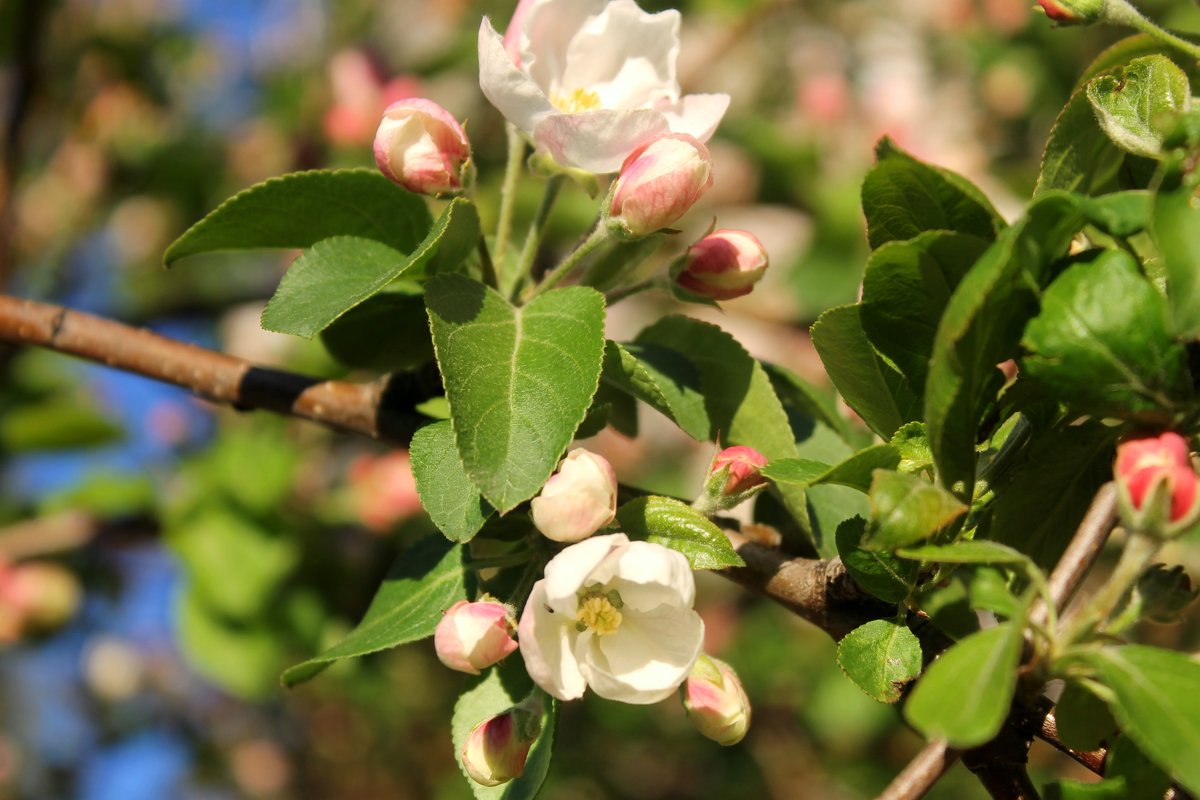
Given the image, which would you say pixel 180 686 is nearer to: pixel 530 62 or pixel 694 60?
pixel 694 60

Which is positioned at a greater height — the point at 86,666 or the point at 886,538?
the point at 886,538

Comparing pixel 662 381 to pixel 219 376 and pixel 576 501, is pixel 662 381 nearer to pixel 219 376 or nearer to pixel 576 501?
pixel 576 501

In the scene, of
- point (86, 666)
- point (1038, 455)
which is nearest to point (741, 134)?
point (1038, 455)

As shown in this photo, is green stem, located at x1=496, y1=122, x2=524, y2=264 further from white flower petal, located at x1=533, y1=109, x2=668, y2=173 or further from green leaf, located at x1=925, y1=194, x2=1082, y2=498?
green leaf, located at x1=925, y1=194, x2=1082, y2=498

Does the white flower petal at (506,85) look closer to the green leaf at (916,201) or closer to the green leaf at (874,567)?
the green leaf at (916,201)

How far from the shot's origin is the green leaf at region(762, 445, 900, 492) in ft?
2.05

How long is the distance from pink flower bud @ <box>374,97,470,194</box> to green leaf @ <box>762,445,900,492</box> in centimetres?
32

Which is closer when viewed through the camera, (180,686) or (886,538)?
(886,538)

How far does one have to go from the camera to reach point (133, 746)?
310 centimetres

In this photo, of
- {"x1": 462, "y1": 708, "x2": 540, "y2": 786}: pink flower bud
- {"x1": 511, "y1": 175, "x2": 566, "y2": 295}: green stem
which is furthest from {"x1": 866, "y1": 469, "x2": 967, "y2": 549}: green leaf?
{"x1": 511, "y1": 175, "x2": 566, "y2": 295}: green stem

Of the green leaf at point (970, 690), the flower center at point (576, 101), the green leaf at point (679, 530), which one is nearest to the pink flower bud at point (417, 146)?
the flower center at point (576, 101)

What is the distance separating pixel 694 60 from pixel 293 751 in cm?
238

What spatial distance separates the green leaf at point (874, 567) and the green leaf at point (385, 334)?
0.39 metres

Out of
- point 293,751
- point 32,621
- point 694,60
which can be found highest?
point 694,60
